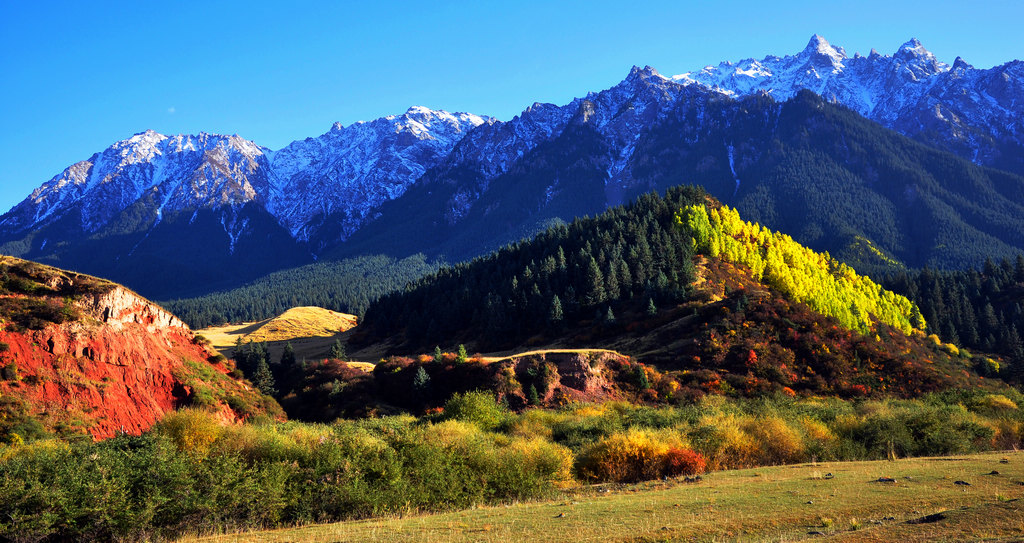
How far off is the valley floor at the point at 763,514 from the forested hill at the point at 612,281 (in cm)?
5745

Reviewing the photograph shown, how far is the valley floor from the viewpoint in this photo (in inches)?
568

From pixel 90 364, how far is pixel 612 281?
6873cm

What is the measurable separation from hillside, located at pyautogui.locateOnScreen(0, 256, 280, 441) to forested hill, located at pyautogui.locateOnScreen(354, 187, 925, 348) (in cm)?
Answer: 4693

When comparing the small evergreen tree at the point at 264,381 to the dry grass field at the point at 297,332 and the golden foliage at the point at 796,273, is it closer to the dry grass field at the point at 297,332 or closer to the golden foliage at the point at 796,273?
the dry grass field at the point at 297,332

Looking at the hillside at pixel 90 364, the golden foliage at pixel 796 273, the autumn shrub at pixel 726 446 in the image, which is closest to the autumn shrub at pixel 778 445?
the autumn shrub at pixel 726 446

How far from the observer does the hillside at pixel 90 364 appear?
139 ft

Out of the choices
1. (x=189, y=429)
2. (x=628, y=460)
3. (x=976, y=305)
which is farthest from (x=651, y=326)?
(x=976, y=305)

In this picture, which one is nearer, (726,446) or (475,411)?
(726,446)

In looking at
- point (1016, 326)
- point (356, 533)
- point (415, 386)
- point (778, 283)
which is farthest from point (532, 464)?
point (1016, 326)

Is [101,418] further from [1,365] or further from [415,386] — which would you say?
[415,386]

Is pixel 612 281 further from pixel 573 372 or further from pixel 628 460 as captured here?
pixel 628 460

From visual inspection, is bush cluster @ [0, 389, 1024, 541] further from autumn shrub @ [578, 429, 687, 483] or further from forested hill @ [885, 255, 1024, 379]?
forested hill @ [885, 255, 1024, 379]

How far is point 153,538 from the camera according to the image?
728 inches

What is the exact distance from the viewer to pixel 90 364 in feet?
155
